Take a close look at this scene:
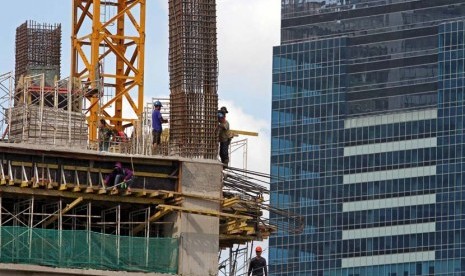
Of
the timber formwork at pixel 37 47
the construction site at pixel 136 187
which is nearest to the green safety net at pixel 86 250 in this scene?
the construction site at pixel 136 187

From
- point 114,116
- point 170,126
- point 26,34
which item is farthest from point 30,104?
point 114,116

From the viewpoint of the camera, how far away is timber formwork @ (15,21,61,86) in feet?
284

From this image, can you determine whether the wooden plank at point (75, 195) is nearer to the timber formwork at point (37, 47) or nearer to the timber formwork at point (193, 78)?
the timber formwork at point (193, 78)

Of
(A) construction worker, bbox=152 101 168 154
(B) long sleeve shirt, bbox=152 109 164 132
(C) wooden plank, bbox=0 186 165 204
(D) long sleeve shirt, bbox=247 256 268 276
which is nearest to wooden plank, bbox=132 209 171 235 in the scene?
(C) wooden plank, bbox=0 186 165 204

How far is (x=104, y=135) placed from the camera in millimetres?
78625

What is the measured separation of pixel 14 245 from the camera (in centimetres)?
6500

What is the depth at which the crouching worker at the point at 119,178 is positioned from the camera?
6669 centimetres

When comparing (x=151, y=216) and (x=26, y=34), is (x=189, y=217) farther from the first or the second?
(x=26, y=34)

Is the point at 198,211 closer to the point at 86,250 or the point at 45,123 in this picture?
the point at 86,250

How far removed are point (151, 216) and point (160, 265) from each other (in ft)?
5.66

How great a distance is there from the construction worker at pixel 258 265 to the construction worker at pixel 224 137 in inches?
184

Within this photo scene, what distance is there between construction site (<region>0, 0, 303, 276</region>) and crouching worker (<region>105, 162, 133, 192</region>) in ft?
0.58

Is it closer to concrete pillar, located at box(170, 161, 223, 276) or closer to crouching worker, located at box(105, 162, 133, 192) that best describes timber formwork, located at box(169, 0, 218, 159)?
concrete pillar, located at box(170, 161, 223, 276)

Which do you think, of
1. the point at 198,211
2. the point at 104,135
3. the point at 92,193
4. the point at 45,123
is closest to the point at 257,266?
the point at 198,211
